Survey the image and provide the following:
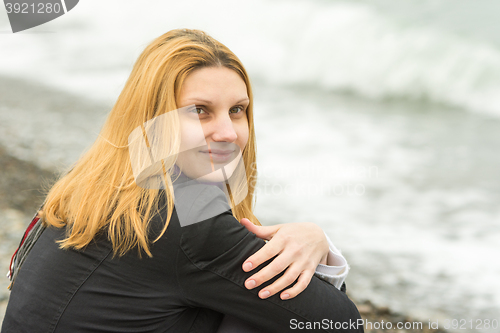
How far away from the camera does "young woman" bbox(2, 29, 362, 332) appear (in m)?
1.37

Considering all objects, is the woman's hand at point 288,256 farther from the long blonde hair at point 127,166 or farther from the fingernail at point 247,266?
the long blonde hair at point 127,166

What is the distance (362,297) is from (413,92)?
10186mm

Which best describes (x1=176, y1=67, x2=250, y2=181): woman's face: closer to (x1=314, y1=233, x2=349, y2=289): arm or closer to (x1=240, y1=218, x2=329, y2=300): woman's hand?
(x1=240, y1=218, x2=329, y2=300): woman's hand

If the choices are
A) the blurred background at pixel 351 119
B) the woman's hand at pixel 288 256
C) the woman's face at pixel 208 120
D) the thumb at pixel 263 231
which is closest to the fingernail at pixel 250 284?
the woman's hand at pixel 288 256

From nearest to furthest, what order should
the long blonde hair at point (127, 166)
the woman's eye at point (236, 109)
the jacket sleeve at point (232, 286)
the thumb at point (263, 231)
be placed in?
the jacket sleeve at point (232, 286)
the long blonde hair at point (127, 166)
the thumb at point (263, 231)
the woman's eye at point (236, 109)

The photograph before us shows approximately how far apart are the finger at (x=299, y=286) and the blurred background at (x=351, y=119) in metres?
2.50

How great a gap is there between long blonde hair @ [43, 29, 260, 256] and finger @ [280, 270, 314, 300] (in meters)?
0.46

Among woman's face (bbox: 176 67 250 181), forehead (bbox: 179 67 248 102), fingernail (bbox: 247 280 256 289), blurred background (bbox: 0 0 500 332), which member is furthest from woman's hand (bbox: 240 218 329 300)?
blurred background (bbox: 0 0 500 332)

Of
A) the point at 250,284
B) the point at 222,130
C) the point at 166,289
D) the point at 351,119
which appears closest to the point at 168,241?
the point at 166,289

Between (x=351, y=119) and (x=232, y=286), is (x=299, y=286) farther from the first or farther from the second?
(x=351, y=119)

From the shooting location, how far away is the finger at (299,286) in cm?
142

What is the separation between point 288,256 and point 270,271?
11cm

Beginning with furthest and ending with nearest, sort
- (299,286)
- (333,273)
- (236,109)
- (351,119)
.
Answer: (351,119) < (236,109) < (333,273) < (299,286)

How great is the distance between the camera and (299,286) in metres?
1.45
